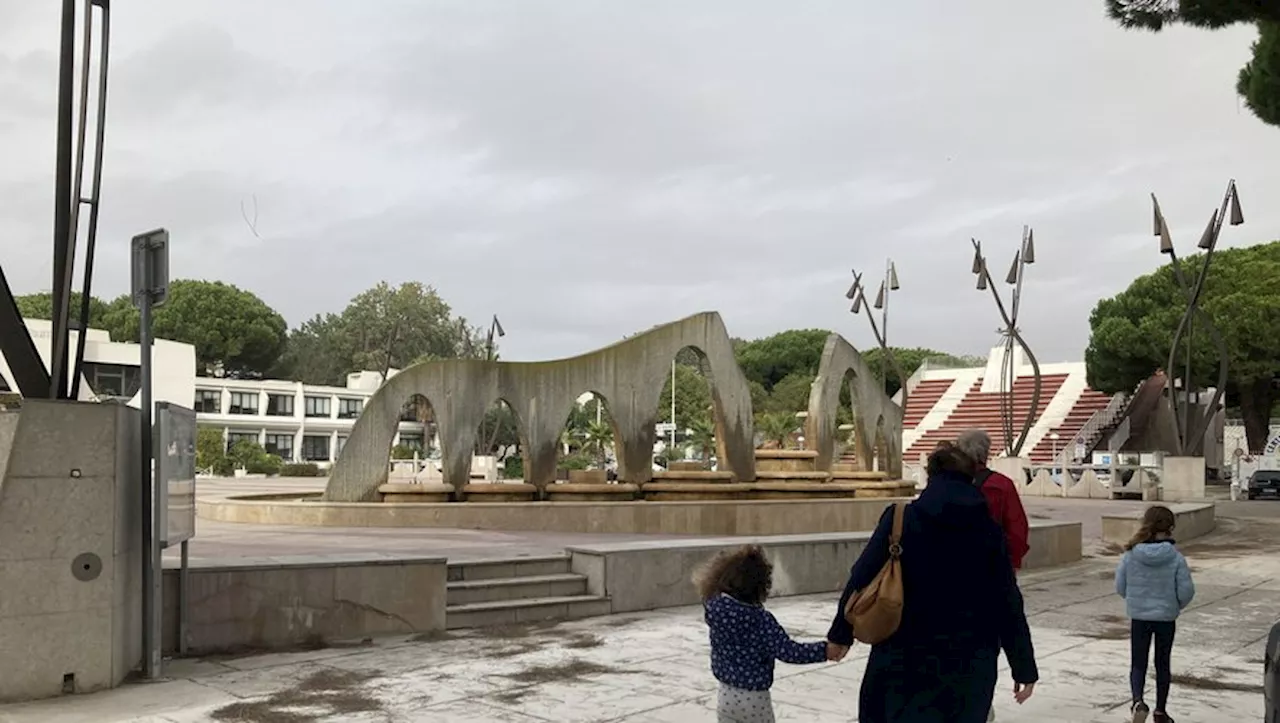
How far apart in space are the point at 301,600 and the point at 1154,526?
6.00 metres

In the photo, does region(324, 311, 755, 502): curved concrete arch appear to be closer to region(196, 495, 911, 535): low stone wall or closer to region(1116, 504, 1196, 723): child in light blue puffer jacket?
region(196, 495, 911, 535): low stone wall

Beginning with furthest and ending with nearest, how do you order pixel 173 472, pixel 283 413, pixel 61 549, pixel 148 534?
pixel 283 413 < pixel 148 534 < pixel 173 472 < pixel 61 549

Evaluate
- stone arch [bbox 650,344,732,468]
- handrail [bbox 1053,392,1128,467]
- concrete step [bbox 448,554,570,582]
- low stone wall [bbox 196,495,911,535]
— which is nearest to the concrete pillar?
concrete step [bbox 448,554,570,582]

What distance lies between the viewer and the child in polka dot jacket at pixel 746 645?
3.91m

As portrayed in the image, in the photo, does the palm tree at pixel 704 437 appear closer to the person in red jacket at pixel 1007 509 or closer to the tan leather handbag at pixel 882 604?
the person in red jacket at pixel 1007 509

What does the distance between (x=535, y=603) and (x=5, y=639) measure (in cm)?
436

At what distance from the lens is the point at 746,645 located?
392cm

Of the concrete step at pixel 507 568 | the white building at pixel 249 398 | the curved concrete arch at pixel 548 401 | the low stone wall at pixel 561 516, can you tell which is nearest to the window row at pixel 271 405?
the white building at pixel 249 398

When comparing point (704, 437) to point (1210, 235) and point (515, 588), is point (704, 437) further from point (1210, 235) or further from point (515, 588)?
point (515, 588)

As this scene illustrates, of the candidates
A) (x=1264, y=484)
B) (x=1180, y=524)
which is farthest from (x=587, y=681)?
(x=1264, y=484)

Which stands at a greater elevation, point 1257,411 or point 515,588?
point 1257,411

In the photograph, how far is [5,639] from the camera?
6.29 metres

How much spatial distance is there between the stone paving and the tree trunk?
45880mm

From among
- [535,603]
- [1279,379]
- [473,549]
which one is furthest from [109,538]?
[1279,379]
